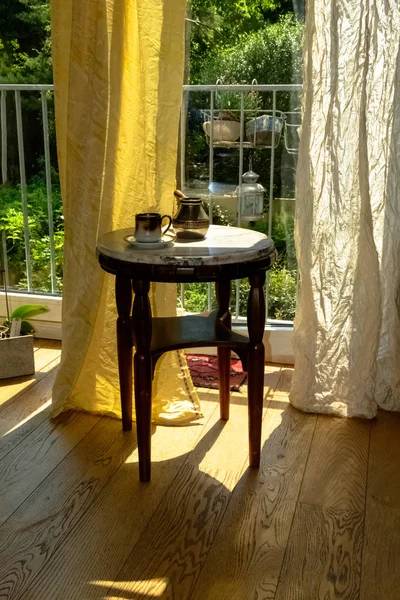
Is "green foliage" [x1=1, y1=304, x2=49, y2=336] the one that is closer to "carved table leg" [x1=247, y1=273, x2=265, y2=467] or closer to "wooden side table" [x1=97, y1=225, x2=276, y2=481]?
"wooden side table" [x1=97, y1=225, x2=276, y2=481]

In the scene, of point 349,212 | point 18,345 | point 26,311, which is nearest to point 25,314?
point 26,311

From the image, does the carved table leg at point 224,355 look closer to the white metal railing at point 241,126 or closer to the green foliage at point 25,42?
the white metal railing at point 241,126

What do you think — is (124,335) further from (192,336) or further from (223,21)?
(223,21)

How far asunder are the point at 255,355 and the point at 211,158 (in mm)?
1122

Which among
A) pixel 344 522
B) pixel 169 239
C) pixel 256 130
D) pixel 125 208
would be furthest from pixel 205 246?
pixel 256 130

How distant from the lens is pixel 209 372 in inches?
105

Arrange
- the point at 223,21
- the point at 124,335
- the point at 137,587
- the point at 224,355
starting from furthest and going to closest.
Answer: the point at 223,21 → the point at 224,355 → the point at 124,335 → the point at 137,587

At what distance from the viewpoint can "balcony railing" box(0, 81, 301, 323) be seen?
2.48 metres

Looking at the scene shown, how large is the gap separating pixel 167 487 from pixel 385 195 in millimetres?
1099

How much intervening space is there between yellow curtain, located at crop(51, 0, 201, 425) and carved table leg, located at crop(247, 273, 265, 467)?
38cm

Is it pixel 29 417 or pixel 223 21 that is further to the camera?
pixel 223 21

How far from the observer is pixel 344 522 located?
174cm

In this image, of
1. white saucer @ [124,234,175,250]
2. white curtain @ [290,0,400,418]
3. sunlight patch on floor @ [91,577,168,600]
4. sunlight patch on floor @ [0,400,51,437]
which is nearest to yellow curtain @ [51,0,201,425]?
sunlight patch on floor @ [0,400,51,437]

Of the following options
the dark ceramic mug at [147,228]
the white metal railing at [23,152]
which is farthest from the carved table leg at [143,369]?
the white metal railing at [23,152]
